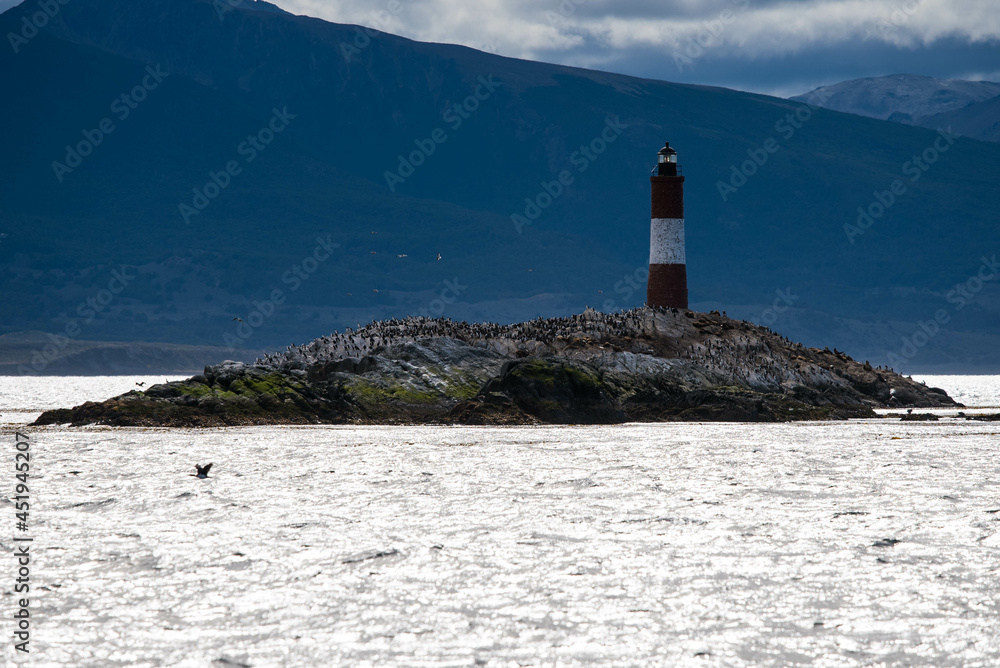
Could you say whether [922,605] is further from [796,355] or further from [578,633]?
[796,355]

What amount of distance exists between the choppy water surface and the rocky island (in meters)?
10.0

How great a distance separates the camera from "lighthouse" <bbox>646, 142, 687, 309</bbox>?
5194 centimetres

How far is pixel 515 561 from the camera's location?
13117 mm

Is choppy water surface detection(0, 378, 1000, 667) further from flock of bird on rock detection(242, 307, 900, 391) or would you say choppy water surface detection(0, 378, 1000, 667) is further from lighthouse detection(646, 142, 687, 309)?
lighthouse detection(646, 142, 687, 309)

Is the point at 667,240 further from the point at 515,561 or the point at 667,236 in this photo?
the point at 515,561

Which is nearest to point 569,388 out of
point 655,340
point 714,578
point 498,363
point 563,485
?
point 498,363

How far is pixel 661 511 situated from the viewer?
1694 cm

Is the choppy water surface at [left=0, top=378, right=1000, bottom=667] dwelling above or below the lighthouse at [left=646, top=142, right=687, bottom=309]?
below

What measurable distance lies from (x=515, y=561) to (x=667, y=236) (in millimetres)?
40183

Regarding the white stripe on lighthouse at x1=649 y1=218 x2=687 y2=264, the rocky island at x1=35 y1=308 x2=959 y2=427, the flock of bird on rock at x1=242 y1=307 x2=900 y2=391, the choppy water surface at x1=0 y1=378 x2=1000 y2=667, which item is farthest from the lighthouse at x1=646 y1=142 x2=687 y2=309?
the choppy water surface at x1=0 y1=378 x2=1000 y2=667

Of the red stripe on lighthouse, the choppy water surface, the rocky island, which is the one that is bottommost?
the choppy water surface

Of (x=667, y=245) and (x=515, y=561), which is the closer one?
(x=515, y=561)

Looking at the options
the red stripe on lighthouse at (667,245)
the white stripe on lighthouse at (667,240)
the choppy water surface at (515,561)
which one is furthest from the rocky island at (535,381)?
the choppy water surface at (515,561)

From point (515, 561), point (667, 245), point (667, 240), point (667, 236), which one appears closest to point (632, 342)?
point (667, 245)
